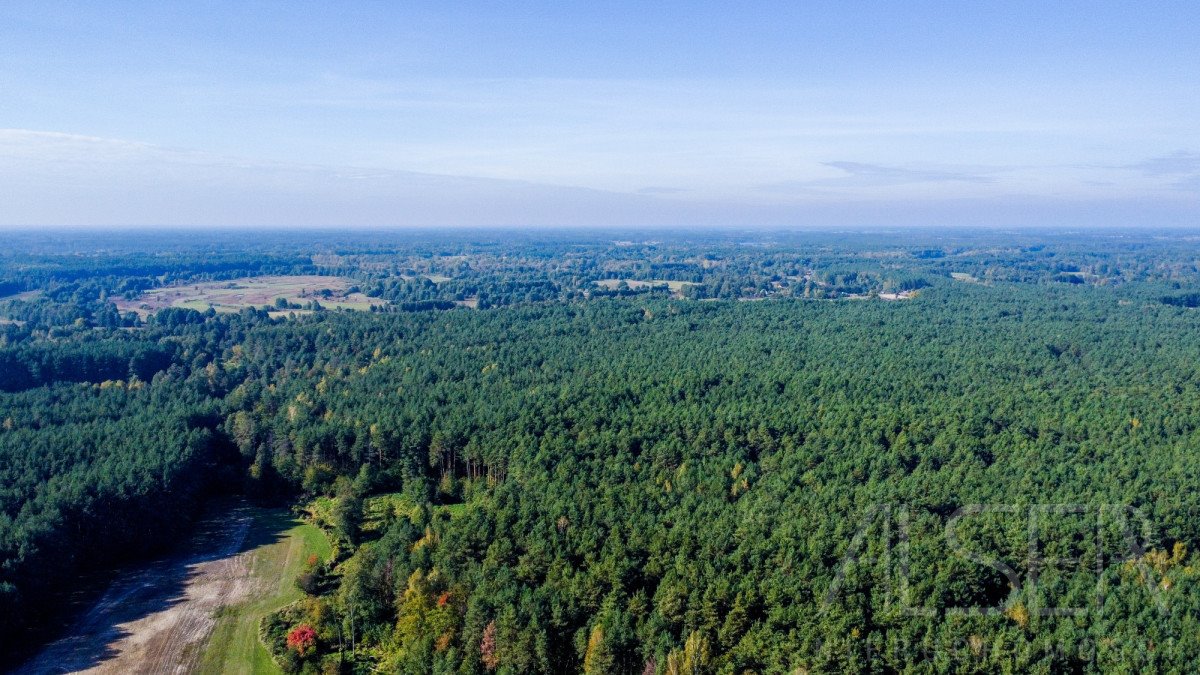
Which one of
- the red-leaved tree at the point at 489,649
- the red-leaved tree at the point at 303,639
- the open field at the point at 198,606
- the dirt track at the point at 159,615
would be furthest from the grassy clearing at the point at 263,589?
the red-leaved tree at the point at 489,649

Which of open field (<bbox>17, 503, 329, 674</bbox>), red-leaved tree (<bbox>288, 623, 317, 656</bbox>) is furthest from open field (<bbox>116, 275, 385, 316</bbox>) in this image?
red-leaved tree (<bbox>288, 623, 317, 656</bbox>)

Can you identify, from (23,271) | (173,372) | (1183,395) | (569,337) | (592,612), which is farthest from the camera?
(23,271)

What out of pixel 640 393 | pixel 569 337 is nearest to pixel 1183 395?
pixel 640 393

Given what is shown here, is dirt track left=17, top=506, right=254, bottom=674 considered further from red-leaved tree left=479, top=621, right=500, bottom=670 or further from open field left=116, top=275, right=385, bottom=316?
open field left=116, top=275, right=385, bottom=316

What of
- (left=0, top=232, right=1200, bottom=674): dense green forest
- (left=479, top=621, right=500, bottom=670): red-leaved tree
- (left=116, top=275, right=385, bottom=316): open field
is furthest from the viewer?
(left=116, top=275, right=385, bottom=316): open field

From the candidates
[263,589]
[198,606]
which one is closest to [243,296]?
[263,589]

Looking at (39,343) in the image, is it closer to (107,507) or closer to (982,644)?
Result: (107,507)

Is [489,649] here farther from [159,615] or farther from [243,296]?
[243,296]
